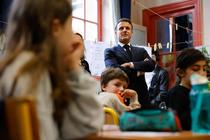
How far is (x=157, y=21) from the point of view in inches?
240

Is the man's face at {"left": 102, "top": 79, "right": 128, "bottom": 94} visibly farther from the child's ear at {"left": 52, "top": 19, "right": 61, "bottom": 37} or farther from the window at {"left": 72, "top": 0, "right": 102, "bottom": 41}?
the window at {"left": 72, "top": 0, "right": 102, "bottom": 41}

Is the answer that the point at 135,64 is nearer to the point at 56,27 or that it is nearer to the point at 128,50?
the point at 128,50

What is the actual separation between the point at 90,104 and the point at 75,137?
0.31ft

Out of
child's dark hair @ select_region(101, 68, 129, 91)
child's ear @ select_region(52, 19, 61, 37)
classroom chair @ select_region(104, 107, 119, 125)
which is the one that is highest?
child's ear @ select_region(52, 19, 61, 37)

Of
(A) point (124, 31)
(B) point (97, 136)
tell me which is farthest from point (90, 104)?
(A) point (124, 31)

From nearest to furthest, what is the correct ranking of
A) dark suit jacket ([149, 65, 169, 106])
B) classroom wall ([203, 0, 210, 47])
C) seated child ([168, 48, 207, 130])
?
seated child ([168, 48, 207, 130])
dark suit jacket ([149, 65, 169, 106])
classroom wall ([203, 0, 210, 47])

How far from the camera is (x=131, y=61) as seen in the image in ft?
10.7

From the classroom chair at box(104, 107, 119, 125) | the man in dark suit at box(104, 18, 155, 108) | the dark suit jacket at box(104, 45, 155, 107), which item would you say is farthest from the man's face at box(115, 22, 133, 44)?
the classroom chair at box(104, 107, 119, 125)

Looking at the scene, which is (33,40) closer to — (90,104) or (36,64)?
(36,64)

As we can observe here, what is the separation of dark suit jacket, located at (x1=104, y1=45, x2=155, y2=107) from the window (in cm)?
169

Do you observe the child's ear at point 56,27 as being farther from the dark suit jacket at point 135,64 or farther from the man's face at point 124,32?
the man's face at point 124,32

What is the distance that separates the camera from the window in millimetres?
4934

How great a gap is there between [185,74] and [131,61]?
1.57 metres

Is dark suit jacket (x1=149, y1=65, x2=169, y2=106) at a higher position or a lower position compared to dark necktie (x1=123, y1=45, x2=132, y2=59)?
lower
